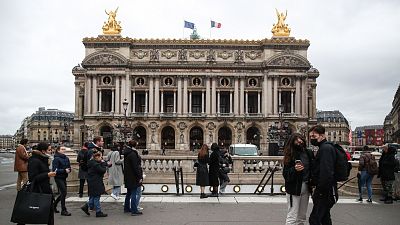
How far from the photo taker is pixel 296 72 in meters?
78.9

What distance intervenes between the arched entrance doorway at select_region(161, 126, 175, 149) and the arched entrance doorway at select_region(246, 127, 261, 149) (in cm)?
1222

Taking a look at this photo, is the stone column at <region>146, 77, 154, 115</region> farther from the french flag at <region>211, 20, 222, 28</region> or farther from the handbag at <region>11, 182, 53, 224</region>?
the handbag at <region>11, 182, 53, 224</region>

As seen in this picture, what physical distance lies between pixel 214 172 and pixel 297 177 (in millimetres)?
9133

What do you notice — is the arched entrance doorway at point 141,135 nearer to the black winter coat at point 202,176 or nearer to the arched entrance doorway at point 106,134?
the arched entrance doorway at point 106,134

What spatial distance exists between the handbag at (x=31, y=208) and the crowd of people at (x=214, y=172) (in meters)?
0.58

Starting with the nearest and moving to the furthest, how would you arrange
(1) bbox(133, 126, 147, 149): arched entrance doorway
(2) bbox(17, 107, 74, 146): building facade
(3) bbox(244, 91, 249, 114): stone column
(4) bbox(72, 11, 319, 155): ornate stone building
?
(4) bbox(72, 11, 319, 155): ornate stone building
(1) bbox(133, 126, 147, 149): arched entrance doorway
(3) bbox(244, 91, 249, 114): stone column
(2) bbox(17, 107, 74, 146): building facade

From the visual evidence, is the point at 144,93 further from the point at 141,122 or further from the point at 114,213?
the point at 114,213

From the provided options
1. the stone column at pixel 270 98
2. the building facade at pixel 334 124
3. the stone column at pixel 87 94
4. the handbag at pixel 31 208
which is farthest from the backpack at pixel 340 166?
the building facade at pixel 334 124

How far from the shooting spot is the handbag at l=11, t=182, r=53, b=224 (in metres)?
10.1

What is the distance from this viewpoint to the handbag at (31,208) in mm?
10086

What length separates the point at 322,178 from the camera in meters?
9.27

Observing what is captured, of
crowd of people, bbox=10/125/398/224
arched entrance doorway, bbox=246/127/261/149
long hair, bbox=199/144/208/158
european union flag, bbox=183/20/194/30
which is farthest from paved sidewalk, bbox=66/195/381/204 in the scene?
european union flag, bbox=183/20/194/30

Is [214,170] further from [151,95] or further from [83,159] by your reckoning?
[151,95]

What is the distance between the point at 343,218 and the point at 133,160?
629 cm
